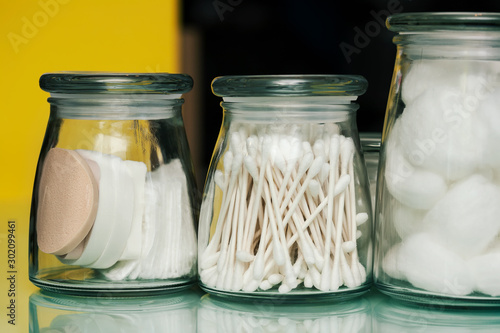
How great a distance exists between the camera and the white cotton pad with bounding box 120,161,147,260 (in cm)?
73

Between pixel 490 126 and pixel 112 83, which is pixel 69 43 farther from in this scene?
pixel 490 126

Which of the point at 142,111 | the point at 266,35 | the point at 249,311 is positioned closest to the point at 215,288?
the point at 249,311

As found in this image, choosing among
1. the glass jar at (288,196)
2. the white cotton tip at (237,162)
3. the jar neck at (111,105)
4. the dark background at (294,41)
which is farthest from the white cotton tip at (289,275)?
the dark background at (294,41)

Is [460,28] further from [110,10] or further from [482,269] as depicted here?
[110,10]

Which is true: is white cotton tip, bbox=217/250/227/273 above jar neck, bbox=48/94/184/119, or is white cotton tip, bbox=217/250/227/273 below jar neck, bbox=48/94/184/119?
below

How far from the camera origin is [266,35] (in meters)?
1.15

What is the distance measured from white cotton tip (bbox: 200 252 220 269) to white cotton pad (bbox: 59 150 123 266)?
0.31 feet

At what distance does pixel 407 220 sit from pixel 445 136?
0.09 meters

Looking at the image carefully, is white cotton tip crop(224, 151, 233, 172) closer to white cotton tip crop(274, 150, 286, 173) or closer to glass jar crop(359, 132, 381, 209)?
white cotton tip crop(274, 150, 286, 173)

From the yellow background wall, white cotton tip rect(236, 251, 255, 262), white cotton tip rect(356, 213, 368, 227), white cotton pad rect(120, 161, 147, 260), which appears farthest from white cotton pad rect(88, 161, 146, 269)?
the yellow background wall

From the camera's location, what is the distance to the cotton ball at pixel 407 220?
69 cm

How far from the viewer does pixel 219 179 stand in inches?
29.3

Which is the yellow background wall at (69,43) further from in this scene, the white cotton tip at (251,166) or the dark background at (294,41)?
the white cotton tip at (251,166)

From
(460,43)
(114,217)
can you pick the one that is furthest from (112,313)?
(460,43)
